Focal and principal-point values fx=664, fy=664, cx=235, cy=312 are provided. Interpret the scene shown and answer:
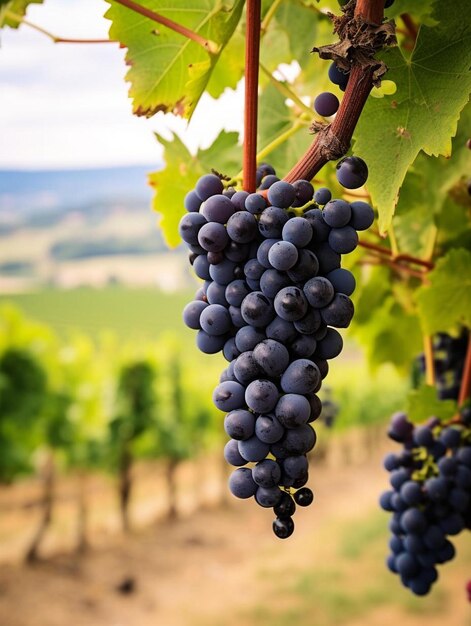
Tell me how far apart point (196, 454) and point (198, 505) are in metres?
1.26

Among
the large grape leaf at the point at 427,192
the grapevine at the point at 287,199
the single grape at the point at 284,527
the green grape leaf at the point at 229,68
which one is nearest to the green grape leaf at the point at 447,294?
the large grape leaf at the point at 427,192

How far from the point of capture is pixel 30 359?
10234 millimetres

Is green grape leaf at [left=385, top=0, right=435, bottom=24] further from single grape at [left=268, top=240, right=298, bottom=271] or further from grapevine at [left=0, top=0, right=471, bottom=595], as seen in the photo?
single grape at [left=268, top=240, right=298, bottom=271]

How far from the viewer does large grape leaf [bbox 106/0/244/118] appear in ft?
3.51

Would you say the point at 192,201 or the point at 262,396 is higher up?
the point at 192,201

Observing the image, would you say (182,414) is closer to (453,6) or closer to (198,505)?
(198,505)

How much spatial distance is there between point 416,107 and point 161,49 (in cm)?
45

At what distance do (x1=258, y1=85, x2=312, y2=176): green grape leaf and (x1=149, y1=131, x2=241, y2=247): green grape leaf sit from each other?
7 centimetres

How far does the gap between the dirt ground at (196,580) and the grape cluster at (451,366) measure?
8464 mm

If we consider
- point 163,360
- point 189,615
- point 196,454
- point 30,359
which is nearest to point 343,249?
point 30,359

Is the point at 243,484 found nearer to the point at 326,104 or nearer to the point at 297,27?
the point at 326,104

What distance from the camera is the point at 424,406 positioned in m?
1.48

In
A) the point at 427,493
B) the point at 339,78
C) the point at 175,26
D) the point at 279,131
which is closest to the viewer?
the point at 339,78

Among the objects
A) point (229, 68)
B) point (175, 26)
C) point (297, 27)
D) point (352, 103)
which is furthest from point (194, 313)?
point (297, 27)
